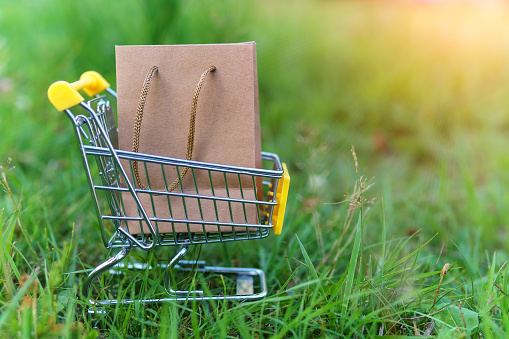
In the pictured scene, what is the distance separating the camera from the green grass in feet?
4.60

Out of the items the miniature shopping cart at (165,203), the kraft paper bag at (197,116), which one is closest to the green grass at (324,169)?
the miniature shopping cart at (165,203)

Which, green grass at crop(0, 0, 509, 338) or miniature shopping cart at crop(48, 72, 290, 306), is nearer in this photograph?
miniature shopping cart at crop(48, 72, 290, 306)

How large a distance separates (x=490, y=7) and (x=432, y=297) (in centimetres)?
342

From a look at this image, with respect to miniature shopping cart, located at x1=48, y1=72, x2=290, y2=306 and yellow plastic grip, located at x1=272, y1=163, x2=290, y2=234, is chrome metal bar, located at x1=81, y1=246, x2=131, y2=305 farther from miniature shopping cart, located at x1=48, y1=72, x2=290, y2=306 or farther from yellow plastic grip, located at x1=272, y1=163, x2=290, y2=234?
yellow plastic grip, located at x1=272, y1=163, x2=290, y2=234

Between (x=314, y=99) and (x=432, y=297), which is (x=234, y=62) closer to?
(x=432, y=297)

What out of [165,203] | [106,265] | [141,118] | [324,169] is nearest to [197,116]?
[141,118]

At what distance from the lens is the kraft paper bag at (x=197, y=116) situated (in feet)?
4.54

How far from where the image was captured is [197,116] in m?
1.40

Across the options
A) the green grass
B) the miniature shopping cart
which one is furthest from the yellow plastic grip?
the green grass

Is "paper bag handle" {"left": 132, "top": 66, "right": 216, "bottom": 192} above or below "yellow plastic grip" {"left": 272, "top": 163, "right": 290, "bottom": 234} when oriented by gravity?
above

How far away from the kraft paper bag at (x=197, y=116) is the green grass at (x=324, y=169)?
312 mm

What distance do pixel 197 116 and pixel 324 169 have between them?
1511 millimetres

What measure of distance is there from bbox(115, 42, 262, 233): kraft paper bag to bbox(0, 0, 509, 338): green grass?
0.31 meters

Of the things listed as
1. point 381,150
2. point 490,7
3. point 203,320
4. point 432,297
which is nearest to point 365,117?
point 381,150
